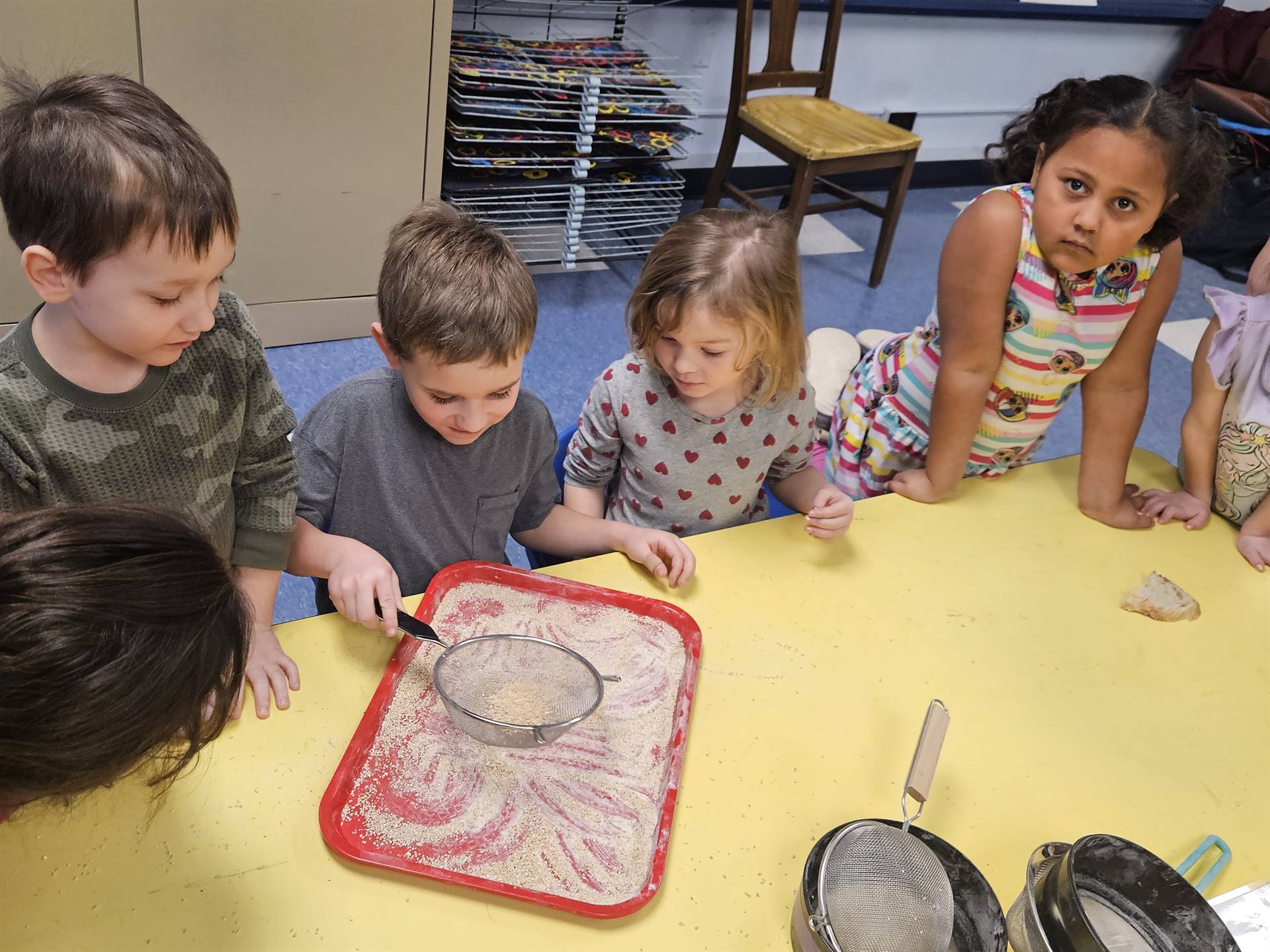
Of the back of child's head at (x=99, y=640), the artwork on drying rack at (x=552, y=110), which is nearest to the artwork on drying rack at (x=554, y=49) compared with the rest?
the artwork on drying rack at (x=552, y=110)

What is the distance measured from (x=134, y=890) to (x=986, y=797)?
665 millimetres

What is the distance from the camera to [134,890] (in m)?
0.63

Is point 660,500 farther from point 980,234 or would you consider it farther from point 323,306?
point 323,306

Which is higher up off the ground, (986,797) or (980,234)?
(980,234)

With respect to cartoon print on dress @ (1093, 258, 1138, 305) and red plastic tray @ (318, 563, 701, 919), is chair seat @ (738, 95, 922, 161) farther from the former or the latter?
red plastic tray @ (318, 563, 701, 919)

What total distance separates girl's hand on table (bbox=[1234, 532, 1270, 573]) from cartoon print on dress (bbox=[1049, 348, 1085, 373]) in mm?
300

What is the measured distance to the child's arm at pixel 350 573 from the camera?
839mm

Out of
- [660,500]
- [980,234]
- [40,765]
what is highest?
[980,234]

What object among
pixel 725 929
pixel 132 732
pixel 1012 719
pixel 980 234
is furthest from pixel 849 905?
pixel 980 234

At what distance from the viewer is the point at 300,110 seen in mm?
2037

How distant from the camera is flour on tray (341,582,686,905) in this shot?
68cm

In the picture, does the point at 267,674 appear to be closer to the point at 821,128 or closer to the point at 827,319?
the point at 827,319

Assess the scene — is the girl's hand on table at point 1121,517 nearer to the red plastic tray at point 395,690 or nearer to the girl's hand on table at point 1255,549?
the girl's hand on table at point 1255,549

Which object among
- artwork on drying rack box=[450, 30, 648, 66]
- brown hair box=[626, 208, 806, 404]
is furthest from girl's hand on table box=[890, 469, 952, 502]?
artwork on drying rack box=[450, 30, 648, 66]
